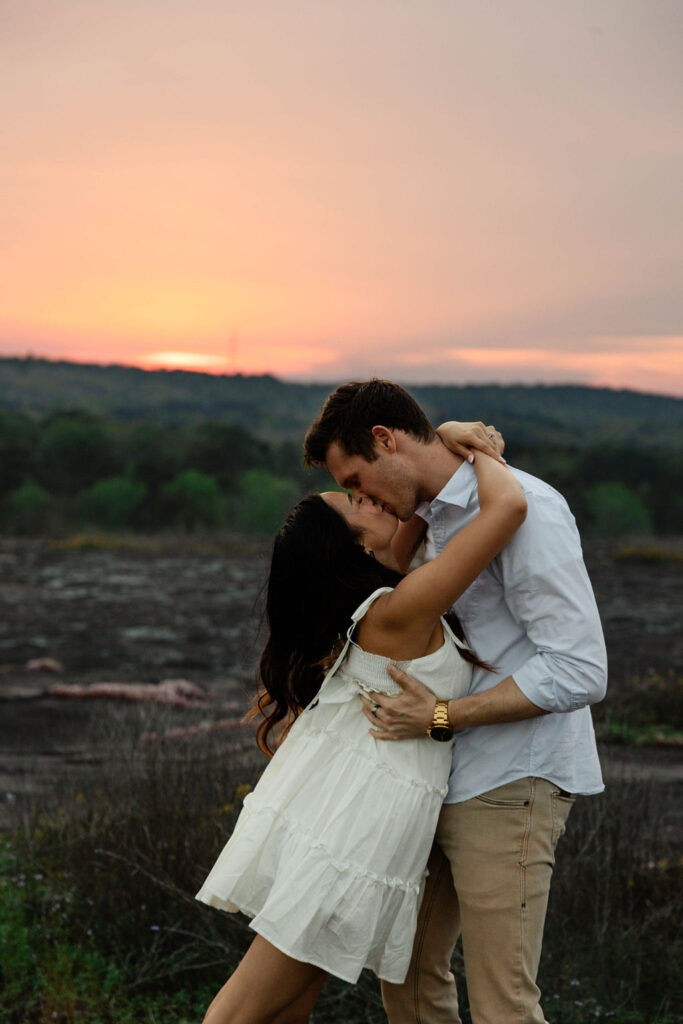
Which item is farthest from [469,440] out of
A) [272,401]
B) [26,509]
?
[272,401]

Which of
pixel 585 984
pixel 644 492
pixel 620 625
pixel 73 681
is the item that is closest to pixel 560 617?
pixel 585 984

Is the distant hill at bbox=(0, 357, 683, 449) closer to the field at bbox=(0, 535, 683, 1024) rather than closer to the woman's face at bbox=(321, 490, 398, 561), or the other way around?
the field at bbox=(0, 535, 683, 1024)

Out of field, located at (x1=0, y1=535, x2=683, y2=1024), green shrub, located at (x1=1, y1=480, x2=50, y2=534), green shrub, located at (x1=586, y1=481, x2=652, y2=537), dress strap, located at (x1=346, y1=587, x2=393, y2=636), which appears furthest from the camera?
green shrub, located at (x1=586, y1=481, x2=652, y2=537)

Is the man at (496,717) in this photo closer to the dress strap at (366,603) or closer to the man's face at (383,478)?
the man's face at (383,478)

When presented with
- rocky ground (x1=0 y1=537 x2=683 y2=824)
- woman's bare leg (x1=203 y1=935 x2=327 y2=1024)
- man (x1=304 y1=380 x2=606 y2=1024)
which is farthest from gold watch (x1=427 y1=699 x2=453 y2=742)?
rocky ground (x1=0 y1=537 x2=683 y2=824)

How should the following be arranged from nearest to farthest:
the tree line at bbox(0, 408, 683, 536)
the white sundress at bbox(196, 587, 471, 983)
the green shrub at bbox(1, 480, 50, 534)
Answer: the white sundress at bbox(196, 587, 471, 983), the green shrub at bbox(1, 480, 50, 534), the tree line at bbox(0, 408, 683, 536)

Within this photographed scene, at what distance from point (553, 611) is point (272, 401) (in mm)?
84715

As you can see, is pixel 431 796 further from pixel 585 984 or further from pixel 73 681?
pixel 73 681

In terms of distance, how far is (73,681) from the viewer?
14.0 metres

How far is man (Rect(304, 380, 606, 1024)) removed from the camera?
2.50 m

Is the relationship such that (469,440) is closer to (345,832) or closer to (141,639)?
(345,832)

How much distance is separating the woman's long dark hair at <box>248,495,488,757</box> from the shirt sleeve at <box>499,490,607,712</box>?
23cm

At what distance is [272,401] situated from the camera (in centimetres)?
8650

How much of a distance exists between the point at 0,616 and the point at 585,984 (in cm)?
1775
